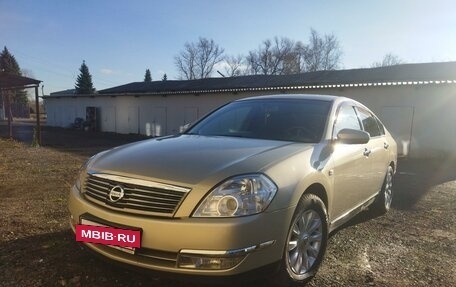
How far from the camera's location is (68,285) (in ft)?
9.83

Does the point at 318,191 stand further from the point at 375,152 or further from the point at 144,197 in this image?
the point at 375,152

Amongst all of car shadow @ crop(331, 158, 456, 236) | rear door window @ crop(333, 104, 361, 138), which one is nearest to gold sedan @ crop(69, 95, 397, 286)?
rear door window @ crop(333, 104, 361, 138)

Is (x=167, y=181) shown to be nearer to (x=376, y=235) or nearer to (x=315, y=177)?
(x=315, y=177)

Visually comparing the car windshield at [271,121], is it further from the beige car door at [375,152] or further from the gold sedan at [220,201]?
the beige car door at [375,152]

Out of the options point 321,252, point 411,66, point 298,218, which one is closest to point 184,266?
point 298,218

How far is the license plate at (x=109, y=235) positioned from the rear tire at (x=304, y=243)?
1.02 meters

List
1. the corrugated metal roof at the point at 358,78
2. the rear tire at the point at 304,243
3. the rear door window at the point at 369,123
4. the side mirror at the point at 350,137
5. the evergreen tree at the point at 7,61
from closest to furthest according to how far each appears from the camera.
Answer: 1. the rear tire at the point at 304,243
2. the side mirror at the point at 350,137
3. the rear door window at the point at 369,123
4. the corrugated metal roof at the point at 358,78
5. the evergreen tree at the point at 7,61

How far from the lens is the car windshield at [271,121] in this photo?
374 cm

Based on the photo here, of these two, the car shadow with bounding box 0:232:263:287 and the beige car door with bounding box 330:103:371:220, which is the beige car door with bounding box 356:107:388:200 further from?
the car shadow with bounding box 0:232:263:287

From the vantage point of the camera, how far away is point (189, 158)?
2879mm

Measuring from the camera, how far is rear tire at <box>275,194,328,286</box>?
2.82 meters

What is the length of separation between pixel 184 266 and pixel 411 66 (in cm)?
2273

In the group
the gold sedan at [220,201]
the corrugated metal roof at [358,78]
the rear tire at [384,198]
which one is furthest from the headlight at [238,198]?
the corrugated metal roof at [358,78]

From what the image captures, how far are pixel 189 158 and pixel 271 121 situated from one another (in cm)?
134
